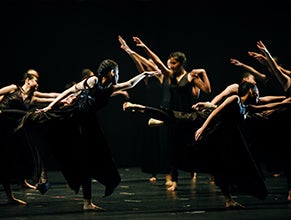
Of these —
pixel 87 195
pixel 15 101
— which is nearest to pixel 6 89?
pixel 15 101

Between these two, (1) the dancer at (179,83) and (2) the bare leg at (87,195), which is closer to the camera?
(2) the bare leg at (87,195)

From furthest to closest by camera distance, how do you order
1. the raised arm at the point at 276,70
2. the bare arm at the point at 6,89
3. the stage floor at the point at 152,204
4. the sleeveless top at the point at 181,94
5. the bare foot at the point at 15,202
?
the sleeveless top at the point at 181,94 → the bare arm at the point at 6,89 → the raised arm at the point at 276,70 → the bare foot at the point at 15,202 → the stage floor at the point at 152,204

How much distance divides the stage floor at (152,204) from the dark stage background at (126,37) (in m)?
2.56

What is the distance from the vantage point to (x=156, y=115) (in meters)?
7.42

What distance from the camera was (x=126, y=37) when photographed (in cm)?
1212

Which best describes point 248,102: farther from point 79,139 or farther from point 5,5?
point 5,5

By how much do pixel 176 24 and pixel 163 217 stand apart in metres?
6.46

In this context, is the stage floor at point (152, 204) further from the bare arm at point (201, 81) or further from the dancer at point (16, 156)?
the bare arm at point (201, 81)

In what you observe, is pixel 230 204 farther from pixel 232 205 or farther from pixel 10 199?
pixel 10 199

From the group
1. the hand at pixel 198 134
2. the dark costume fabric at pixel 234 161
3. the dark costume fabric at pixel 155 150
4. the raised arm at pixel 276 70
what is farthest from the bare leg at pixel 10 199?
the dark costume fabric at pixel 155 150

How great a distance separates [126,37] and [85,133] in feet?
17.9

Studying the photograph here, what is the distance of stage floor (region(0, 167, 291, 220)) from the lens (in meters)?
6.45

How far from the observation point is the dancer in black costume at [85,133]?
6.81 meters

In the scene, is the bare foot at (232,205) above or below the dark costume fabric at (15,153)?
below
